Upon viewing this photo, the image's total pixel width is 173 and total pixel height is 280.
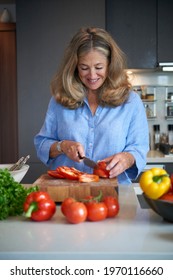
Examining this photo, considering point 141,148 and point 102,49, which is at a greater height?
point 102,49

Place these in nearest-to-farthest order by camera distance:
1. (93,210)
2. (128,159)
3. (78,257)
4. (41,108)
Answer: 1. (78,257)
2. (93,210)
3. (128,159)
4. (41,108)

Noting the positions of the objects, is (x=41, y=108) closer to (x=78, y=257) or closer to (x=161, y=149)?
(x=161, y=149)

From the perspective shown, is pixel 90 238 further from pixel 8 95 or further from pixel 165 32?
pixel 8 95

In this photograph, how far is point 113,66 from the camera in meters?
1.80

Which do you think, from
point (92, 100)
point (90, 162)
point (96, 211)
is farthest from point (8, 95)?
point (96, 211)

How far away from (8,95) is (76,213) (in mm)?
3109

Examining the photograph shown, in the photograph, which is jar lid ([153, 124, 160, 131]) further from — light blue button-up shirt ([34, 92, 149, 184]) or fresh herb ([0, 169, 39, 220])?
fresh herb ([0, 169, 39, 220])

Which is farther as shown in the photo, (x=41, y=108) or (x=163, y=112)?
(x=163, y=112)

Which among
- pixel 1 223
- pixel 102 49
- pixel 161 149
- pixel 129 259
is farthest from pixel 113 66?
pixel 161 149

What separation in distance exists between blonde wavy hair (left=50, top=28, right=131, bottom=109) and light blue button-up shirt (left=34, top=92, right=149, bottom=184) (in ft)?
0.12

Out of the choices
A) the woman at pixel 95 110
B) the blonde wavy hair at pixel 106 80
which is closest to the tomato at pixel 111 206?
the woman at pixel 95 110

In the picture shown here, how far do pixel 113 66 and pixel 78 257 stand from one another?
1.05 metres

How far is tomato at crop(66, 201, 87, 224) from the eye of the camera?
Result: 1.18 metres

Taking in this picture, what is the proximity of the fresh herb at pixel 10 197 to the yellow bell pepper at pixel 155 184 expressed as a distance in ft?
1.31
